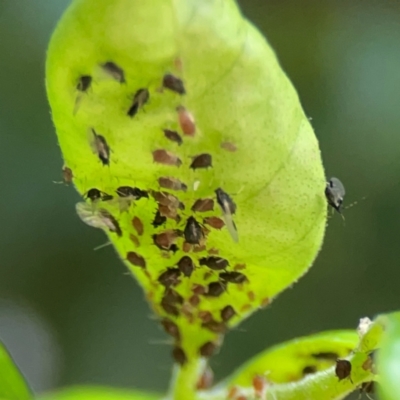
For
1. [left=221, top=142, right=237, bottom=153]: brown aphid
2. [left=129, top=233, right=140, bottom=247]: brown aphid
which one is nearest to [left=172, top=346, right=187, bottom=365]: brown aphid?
[left=129, top=233, right=140, bottom=247]: brown aphid

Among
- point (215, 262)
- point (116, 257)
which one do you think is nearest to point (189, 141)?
point (215, 262)

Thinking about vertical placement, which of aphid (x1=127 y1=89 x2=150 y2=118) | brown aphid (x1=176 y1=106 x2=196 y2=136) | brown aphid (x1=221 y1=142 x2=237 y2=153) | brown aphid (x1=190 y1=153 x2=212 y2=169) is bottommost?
brown aphid (x1=190 y1=153 x2=212 y2=169)

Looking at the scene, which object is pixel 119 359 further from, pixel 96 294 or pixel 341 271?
pixel 341 271

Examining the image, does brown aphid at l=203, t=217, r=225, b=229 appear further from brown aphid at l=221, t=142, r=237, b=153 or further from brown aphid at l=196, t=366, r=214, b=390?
brown aphid at l=196, t=366, r=214, b=390

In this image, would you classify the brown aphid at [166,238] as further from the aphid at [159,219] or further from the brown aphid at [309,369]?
the brown aphid at [309,369]

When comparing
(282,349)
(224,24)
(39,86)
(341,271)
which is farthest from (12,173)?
(224,24)

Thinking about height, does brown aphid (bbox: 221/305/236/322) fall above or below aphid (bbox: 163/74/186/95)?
below

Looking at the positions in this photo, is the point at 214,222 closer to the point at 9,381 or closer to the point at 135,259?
the point at 135,259

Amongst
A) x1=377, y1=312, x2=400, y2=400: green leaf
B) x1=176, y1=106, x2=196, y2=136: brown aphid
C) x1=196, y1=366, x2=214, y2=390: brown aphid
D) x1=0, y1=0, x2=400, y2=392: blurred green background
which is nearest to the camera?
x1=377, y1=312, x2=400, y2=400: green leaf
